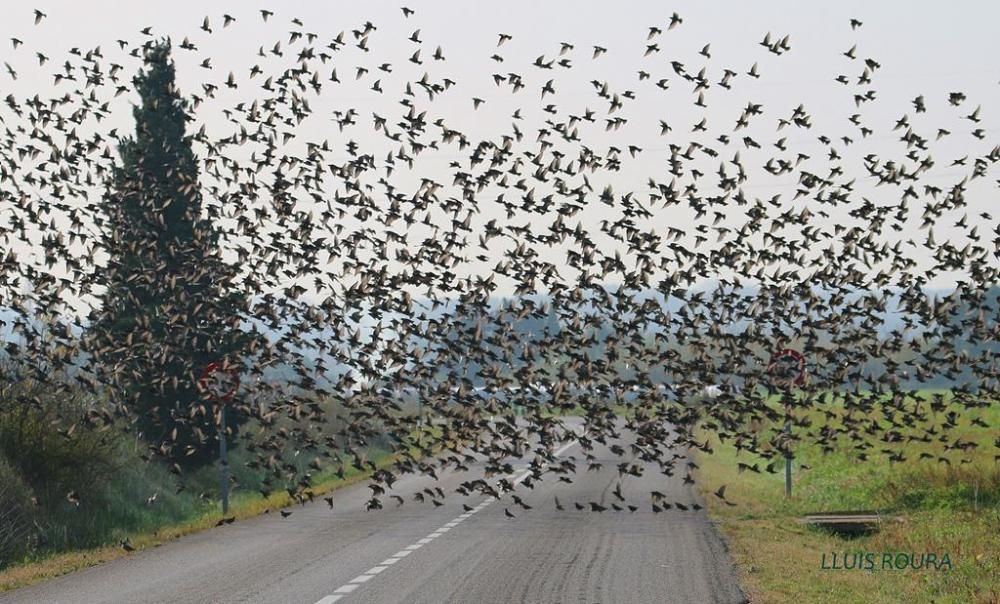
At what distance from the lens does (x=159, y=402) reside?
3850cm

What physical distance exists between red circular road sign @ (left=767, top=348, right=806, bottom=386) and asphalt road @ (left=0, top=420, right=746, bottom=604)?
3275 millimetres

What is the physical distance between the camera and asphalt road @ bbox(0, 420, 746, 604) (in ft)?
54.1

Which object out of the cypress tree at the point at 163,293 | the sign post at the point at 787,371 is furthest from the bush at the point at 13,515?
the sign post at the point at 787,371

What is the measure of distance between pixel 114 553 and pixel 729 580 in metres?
9.94

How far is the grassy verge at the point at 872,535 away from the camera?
55.9 ft

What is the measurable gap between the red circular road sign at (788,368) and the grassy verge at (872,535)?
1.72m

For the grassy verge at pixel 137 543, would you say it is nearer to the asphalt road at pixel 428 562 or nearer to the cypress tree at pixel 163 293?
the asphalt road at pixel 428 562

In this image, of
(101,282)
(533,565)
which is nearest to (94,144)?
(101,282)

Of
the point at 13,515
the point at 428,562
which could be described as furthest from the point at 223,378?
the point at 428,562

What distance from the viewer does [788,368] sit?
27.8m

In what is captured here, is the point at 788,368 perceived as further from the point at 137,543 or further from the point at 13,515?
the point at 13,515

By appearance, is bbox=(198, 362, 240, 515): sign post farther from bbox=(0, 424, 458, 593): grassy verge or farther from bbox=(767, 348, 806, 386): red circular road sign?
bbox=(767, 348, 806, 386): red circular road sign

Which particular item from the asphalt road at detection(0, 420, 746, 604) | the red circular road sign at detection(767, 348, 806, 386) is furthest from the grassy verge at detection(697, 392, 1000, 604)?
the red circular road sign at detection(767, 348, 806, 386)

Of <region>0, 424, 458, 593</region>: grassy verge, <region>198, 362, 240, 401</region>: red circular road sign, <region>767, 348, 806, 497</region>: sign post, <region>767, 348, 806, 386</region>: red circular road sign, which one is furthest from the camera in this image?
<region>198, 362, 240, 401</region>: red circular road sign
